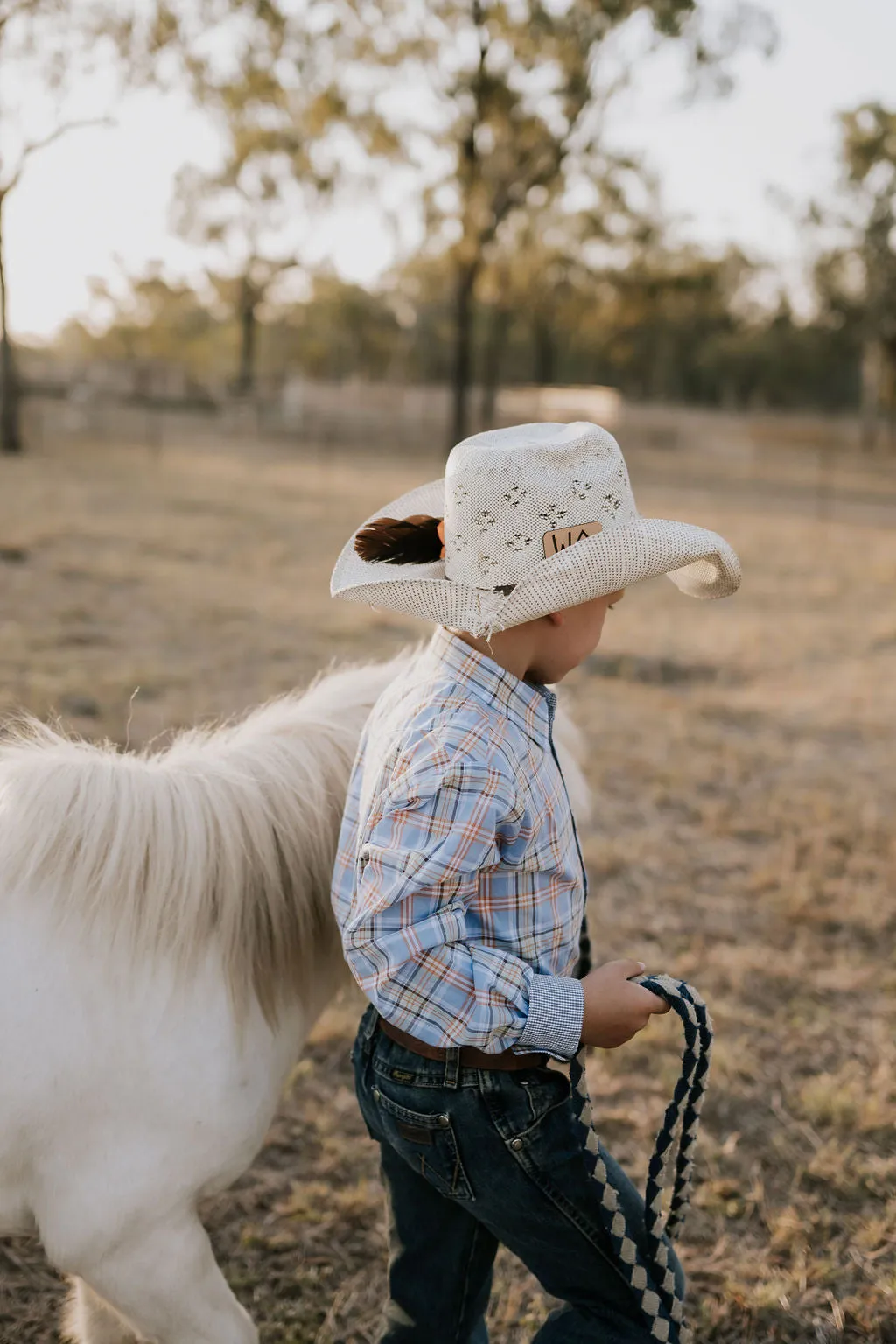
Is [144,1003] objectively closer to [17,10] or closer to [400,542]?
[400,542]

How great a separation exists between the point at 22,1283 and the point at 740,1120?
1.46 m

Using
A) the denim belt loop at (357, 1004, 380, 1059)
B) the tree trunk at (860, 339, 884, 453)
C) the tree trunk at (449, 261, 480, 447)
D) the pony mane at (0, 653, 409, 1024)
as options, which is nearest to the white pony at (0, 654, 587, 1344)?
the pony mane at (0, 653, 409, 1024)

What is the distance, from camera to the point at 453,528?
1274 mm

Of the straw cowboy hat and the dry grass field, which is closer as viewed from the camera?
the straw cowboy hat

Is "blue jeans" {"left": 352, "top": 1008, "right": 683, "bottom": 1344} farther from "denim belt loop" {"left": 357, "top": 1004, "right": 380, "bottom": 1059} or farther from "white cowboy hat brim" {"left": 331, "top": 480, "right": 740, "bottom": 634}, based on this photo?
"white cowboy hat brim" {"left": 331, "top": 480, "right": 740, "bottom": 634}

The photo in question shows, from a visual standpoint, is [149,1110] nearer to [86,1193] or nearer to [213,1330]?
[86,1193]

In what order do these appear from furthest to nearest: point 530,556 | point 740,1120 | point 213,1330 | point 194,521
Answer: point 194,521 < point 740,1120 < point 213,1330 < point 530,556

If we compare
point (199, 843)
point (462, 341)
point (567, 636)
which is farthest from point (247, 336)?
point (567, 636)

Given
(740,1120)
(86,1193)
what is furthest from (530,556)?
(740,1120)

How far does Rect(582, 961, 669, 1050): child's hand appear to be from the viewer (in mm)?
1245

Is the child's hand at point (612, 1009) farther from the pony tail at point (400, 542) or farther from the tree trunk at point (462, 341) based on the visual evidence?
the tree trunk at point (462, 341)

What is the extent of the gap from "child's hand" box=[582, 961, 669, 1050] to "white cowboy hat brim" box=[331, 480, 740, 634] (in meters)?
0.42

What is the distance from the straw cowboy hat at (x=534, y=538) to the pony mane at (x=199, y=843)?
43 cm

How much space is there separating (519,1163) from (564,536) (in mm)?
718
